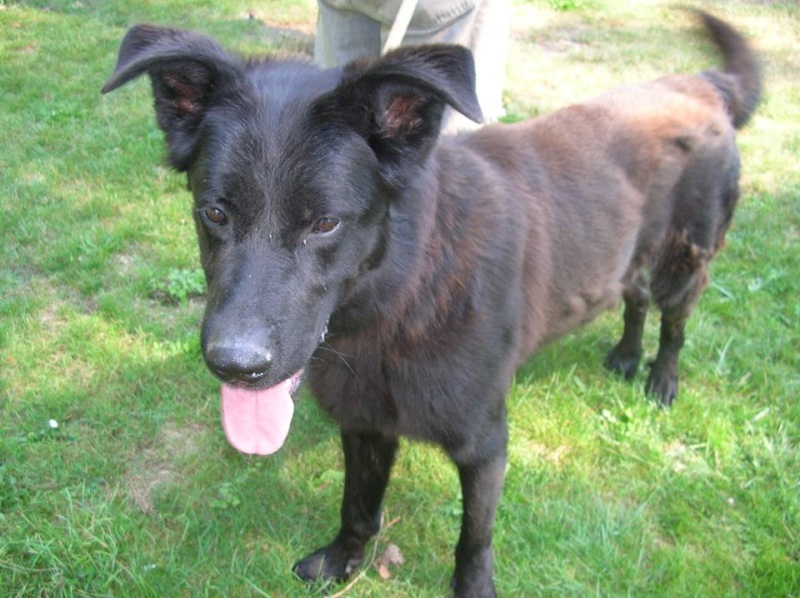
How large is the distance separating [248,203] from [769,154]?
5186 mm

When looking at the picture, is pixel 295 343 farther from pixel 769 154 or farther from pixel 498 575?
pixel 769 154

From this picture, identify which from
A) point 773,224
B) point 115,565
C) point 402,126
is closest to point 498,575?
point 115,565

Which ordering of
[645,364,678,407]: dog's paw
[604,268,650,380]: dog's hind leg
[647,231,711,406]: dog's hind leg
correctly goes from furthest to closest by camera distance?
[604,268,650,380]: dog's hind leg
[645,364,678,407]: dog's paw
[647,231,711,406]: dog's hind leg

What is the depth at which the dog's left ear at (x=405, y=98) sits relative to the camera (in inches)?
70.4

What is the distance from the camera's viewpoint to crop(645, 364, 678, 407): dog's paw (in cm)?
363

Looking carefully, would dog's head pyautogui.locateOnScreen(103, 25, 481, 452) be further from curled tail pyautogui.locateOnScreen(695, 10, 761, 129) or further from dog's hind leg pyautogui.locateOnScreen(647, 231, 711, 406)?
curled tail pyautogui.locateOnScreen(695, 10, 761, 129)

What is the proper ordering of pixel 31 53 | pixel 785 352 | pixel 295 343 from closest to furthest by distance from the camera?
pixel 295 343 < pixel 785 352 < pixel 31 53

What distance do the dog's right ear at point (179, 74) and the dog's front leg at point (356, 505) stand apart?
1273 millimetres

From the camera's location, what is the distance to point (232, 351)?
5.76 ft

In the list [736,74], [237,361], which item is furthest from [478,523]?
[736,74]

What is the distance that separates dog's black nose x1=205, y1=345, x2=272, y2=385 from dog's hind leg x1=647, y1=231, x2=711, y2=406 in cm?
233

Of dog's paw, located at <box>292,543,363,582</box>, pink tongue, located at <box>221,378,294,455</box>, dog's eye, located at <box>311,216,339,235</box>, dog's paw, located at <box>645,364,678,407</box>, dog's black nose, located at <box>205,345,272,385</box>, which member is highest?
dog's eye, located at <box>311,216,339,235</box>

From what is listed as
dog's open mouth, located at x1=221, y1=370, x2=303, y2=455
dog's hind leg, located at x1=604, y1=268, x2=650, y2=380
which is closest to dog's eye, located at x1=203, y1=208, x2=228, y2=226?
dog's open mouth, located at x1=221, y1=370, x2=303, y2=455

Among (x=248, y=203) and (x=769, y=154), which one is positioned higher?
(x=248, y=203)
